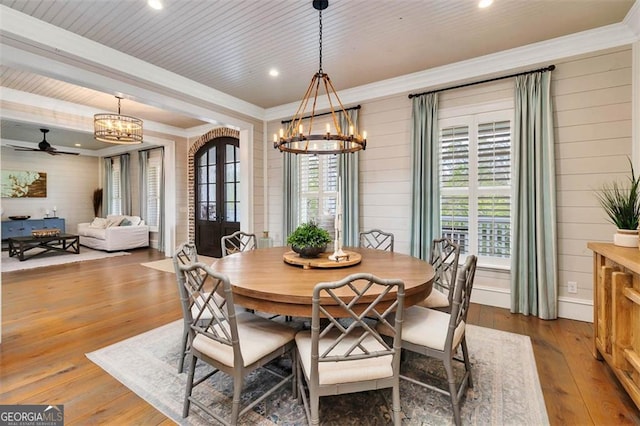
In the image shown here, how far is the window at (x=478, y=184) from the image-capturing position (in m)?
3.44

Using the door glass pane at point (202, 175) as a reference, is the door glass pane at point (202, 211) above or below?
below

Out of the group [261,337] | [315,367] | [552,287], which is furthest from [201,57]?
[552,287]

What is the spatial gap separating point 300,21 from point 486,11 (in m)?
1.64

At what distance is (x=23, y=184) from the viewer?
27.0ft

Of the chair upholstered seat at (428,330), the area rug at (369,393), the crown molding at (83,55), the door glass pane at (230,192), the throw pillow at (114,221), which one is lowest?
the area rug at (369,393)

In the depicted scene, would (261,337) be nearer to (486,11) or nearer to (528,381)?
(528,381)

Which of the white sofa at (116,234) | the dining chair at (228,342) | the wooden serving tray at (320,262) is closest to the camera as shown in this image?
the dining chair at (228,342)

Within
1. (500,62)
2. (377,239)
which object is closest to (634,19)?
(500,62)

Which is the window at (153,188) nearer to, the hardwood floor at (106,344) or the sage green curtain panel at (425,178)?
the hardwood floor at (106,344)

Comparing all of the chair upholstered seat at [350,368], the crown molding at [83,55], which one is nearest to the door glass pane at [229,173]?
the crown molding at [83,55]

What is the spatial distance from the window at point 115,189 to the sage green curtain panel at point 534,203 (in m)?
10.0

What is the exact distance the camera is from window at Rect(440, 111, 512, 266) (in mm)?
3439

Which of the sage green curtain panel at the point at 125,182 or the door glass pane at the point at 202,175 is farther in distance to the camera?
the sage green curtain panel at the point at 125,182

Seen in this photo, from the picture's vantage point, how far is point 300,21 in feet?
8.77
